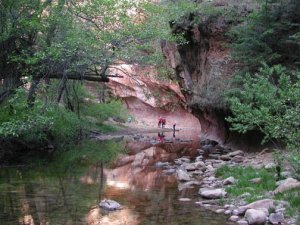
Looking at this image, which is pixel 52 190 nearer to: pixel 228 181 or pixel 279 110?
pixel 228 181

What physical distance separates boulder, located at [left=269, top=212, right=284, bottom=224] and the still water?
0.93m

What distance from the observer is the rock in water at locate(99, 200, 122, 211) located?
33.1 ft

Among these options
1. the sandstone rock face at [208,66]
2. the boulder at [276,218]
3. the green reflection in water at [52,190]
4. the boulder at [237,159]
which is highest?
the sandstone rock face at [208,66]

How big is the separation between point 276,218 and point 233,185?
10.8 feet

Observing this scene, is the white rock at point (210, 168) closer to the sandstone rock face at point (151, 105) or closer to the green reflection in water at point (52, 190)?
the green reflection in water at point (52, 190)

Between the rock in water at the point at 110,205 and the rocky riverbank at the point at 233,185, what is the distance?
1815mm

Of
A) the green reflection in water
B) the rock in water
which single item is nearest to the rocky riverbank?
the rock in water

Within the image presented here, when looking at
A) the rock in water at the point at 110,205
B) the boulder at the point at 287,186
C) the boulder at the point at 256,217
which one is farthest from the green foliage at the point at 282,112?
the rock in water at the point at 110,205

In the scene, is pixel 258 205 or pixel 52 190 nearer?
pixel 258 205

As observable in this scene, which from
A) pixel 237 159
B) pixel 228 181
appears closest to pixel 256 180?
pixel 228 181

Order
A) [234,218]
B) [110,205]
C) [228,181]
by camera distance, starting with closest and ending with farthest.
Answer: [234,218]
[110,205]
[228,181]

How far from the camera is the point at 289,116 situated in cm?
979

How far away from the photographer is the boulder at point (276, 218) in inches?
345

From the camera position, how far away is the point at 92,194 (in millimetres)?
11781
